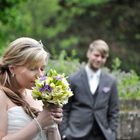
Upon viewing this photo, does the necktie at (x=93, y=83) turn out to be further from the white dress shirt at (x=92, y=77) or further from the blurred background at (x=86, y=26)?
the blurred background at (x=86, y=26)

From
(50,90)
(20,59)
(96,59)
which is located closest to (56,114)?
(50,90)

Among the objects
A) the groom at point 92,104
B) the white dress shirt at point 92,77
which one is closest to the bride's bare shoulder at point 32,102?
the groom at point 92,104

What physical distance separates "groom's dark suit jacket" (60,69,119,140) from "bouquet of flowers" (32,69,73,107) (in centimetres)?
336

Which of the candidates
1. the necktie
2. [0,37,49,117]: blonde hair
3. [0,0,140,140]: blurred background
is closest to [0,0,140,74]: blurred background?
[0,0,140,140]: blurred background

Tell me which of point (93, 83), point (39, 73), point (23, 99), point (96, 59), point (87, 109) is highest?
point (39, 73)

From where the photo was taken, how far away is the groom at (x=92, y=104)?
791 centimetres

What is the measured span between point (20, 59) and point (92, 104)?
344 cm

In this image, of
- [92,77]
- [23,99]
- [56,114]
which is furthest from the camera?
[92,77]

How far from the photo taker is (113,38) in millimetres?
27875

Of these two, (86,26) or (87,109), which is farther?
(86,26)

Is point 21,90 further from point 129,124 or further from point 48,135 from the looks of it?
point 129,124

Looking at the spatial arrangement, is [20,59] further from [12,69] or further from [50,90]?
[50,90]

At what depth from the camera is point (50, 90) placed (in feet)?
14.8

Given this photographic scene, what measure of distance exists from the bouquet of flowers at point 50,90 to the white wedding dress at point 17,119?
14cm
